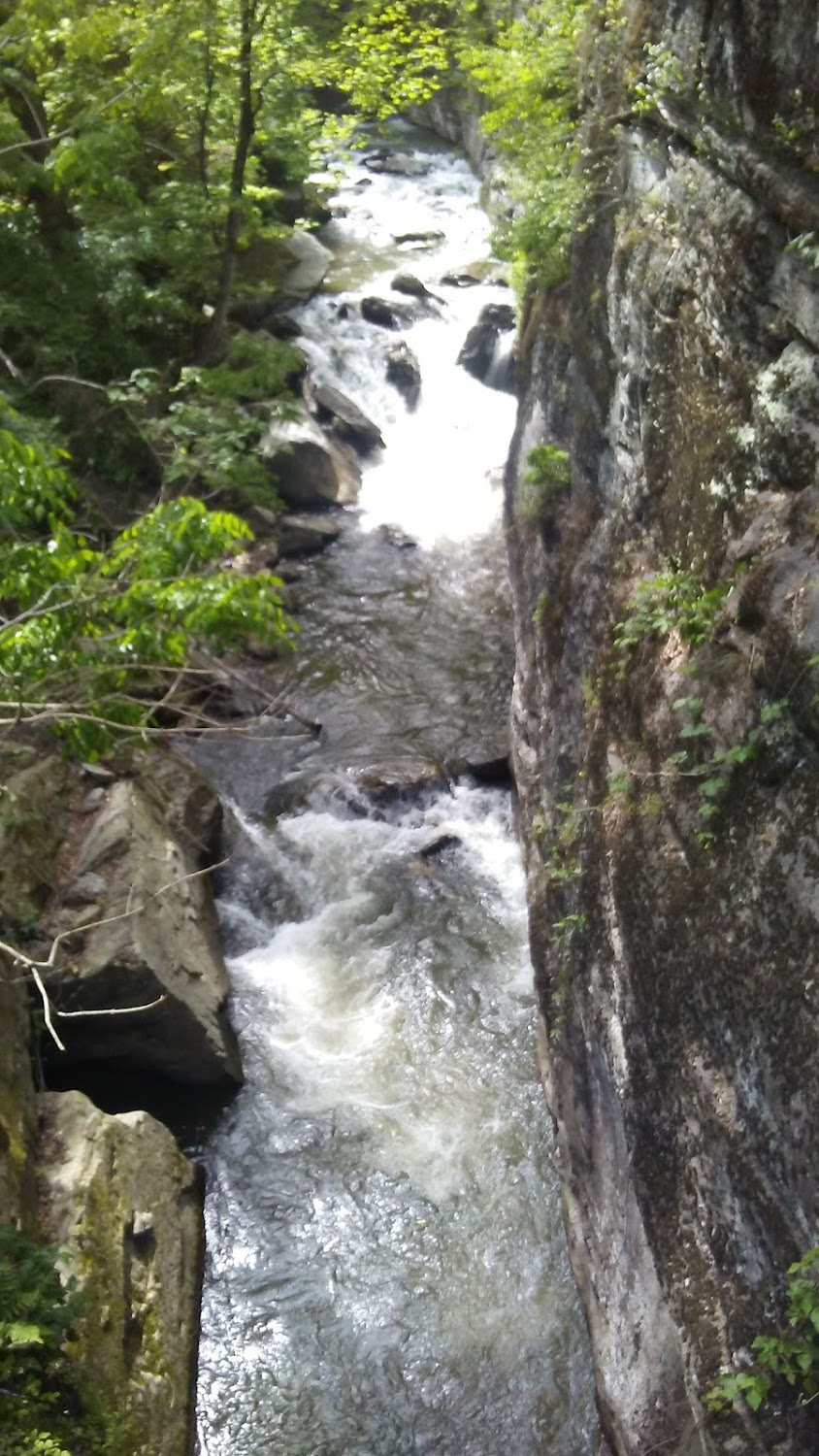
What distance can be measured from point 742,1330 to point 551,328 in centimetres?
753

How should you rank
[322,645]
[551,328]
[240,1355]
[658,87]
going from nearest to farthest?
[658,87], [240,1355], [551,328], [322,645]

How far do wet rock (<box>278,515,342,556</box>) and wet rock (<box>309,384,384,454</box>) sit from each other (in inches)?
91.0

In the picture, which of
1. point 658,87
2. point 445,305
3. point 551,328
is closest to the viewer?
point 658,87

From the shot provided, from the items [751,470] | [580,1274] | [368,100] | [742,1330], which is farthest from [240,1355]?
[368,100]

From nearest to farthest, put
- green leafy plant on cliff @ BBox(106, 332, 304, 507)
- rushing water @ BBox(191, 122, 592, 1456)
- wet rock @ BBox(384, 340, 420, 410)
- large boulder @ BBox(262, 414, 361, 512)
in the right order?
rushing water @ BBox(191, 122, 592, 1456) < green leafy plant on cliff @ BBox(106, 332, 304, 507) < large boulder @ BBox(262, 414, 361, 512) < wet rock @ BBox(384, 340, 420, 410)

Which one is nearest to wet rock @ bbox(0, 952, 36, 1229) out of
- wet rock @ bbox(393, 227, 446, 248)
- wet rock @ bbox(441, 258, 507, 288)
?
wet rock @ bbox(441, 258, 507, 288)

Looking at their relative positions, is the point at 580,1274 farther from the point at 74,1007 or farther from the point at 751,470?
the point at 751,470

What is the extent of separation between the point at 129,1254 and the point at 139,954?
1.84 meters

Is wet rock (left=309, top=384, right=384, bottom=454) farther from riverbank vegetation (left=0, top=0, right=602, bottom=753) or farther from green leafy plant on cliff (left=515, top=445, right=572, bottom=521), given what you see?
green leafy plant on cliff (left=515, top=445, right=572, bottom=521)

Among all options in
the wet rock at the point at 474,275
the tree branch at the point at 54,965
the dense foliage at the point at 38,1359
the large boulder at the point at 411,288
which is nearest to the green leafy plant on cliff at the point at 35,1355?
the dense foliage at the point at 38,1359

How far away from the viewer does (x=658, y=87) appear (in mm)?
5203

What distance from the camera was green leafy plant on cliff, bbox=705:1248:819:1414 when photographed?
10.0 ft

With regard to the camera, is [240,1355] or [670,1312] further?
[240,1355]

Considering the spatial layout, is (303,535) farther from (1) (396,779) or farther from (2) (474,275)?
(2) (474,275)
